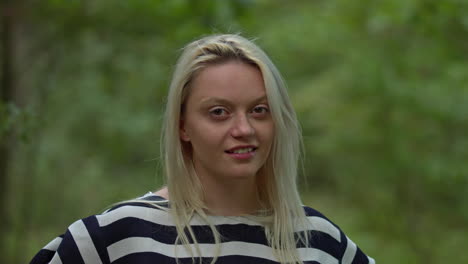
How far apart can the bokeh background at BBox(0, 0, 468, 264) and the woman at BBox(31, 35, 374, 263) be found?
3379mm

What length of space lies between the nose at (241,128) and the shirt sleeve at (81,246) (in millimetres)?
500

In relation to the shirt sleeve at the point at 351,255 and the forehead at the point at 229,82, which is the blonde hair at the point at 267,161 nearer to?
the forehead at the point at 229,82

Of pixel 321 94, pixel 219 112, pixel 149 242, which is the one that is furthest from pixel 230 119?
pixel 321 94

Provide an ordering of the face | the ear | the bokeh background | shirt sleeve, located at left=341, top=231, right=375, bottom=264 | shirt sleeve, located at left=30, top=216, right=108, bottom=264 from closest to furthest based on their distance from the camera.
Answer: shirt sleeve, located at left=30, top=216, right=108, bottom=264, the face, the ear, shirt sleeve, located at left=341, top=231, right=375, bottom=264, the bokeh background

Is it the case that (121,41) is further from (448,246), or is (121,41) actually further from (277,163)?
(277,163)

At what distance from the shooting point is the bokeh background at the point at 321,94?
629cm

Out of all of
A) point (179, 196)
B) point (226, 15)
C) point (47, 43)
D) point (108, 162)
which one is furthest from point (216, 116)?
point (108, 162)

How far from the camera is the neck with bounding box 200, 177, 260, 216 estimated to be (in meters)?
2.34

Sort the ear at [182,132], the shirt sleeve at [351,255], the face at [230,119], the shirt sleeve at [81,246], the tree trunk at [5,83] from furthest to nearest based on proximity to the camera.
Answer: the tree trunk at [5,83] < the shirt sleeve at [351,255] < the ear at [182,132] < the face at [230,119] < the shirt sleeve at [81,246]

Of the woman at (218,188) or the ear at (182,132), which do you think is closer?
the woman at (218,188)

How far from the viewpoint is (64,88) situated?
27.6 feet

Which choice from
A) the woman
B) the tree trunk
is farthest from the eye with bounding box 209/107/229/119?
the tree trunk

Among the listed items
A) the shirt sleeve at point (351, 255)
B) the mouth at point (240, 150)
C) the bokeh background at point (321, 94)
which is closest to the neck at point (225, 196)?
the mouth at point (240, 150)

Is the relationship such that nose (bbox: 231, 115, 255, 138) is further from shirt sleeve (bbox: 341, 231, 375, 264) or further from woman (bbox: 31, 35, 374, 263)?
shirt sleeve (bbox: 341, 231, 375, 264)
